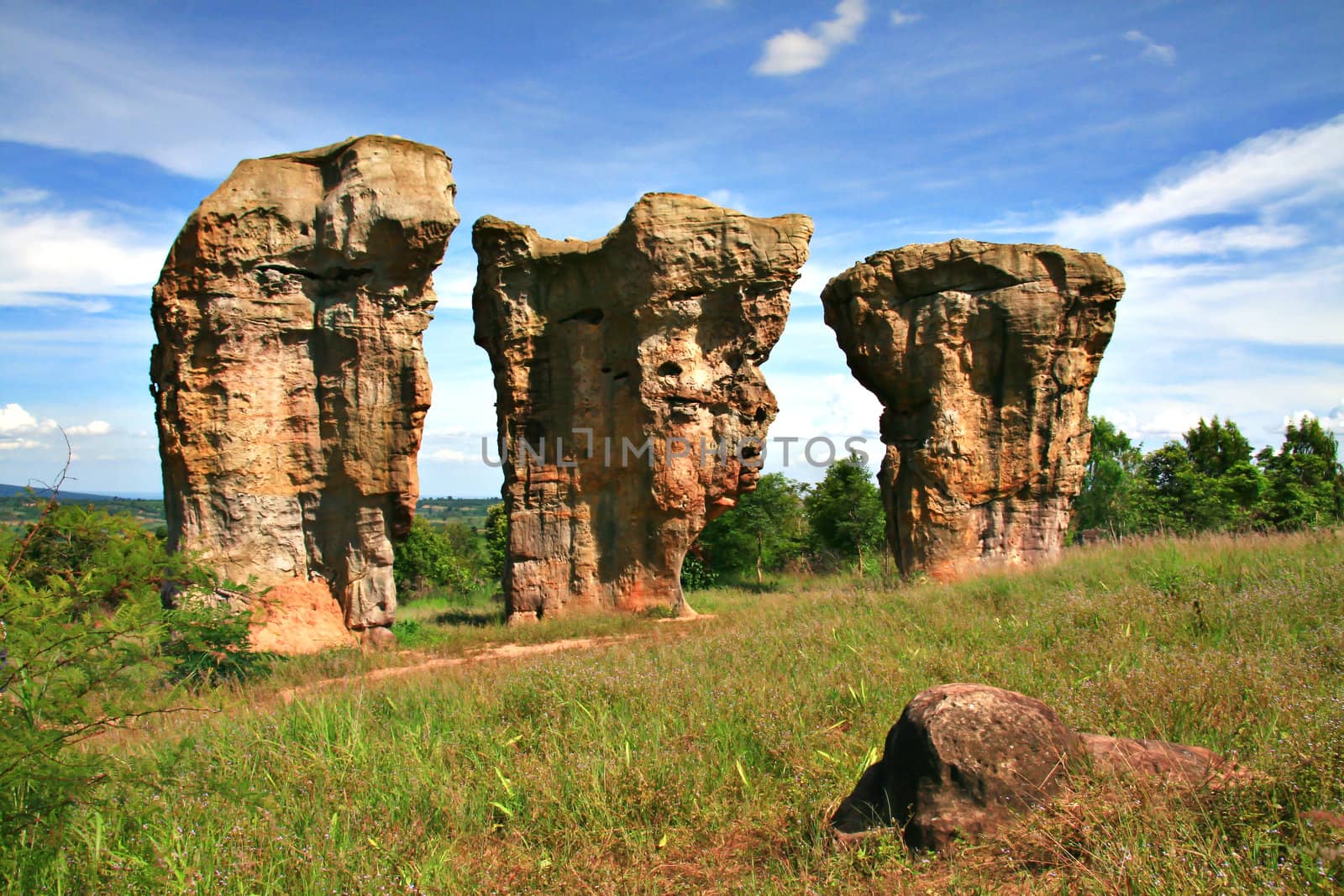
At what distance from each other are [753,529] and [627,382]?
11787 millimetres

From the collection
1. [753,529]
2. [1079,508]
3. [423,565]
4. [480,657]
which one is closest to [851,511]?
[753,529]

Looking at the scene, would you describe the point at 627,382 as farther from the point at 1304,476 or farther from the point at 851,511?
the point at 1304,476

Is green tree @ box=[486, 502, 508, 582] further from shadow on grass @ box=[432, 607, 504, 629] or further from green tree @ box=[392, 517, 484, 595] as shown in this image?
shadow on grass @ box=[432, 607, 504, 629]

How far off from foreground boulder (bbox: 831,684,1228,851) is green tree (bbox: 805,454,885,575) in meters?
20.7

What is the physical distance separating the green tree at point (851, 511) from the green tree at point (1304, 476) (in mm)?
11786

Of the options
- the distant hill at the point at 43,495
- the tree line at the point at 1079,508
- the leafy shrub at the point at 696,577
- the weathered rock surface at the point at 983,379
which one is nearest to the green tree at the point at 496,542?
the tree line at the point at 1079,508

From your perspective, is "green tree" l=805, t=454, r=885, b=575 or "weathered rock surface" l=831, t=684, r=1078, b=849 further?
"green tree" l=805, t=454, r=885, b=575

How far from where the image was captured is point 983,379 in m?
14.9

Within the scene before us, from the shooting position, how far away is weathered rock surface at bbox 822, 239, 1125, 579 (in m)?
14.5

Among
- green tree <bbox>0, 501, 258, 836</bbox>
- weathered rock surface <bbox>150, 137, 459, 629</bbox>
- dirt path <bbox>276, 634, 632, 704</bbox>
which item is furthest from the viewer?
weathered rock surface <bbox>150, 137, 459, 629</bbox>

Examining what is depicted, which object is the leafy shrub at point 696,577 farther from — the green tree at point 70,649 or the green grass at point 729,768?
the green tree at point 70,649

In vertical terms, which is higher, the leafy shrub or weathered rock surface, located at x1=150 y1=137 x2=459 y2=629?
weathered rock surface, located at x1=150 y1=137 x2=459 y2=629

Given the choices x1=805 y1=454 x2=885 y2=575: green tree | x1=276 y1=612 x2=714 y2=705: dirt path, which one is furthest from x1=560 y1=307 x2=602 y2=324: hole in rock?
x1=805 y1=454 x2=885 y2=575: green tree

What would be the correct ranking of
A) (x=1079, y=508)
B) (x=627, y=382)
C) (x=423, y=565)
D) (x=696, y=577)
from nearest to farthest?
(x=627, y=382) → (x=696, y=577) → (x=423, y=565) → (x=1079, y=508)
